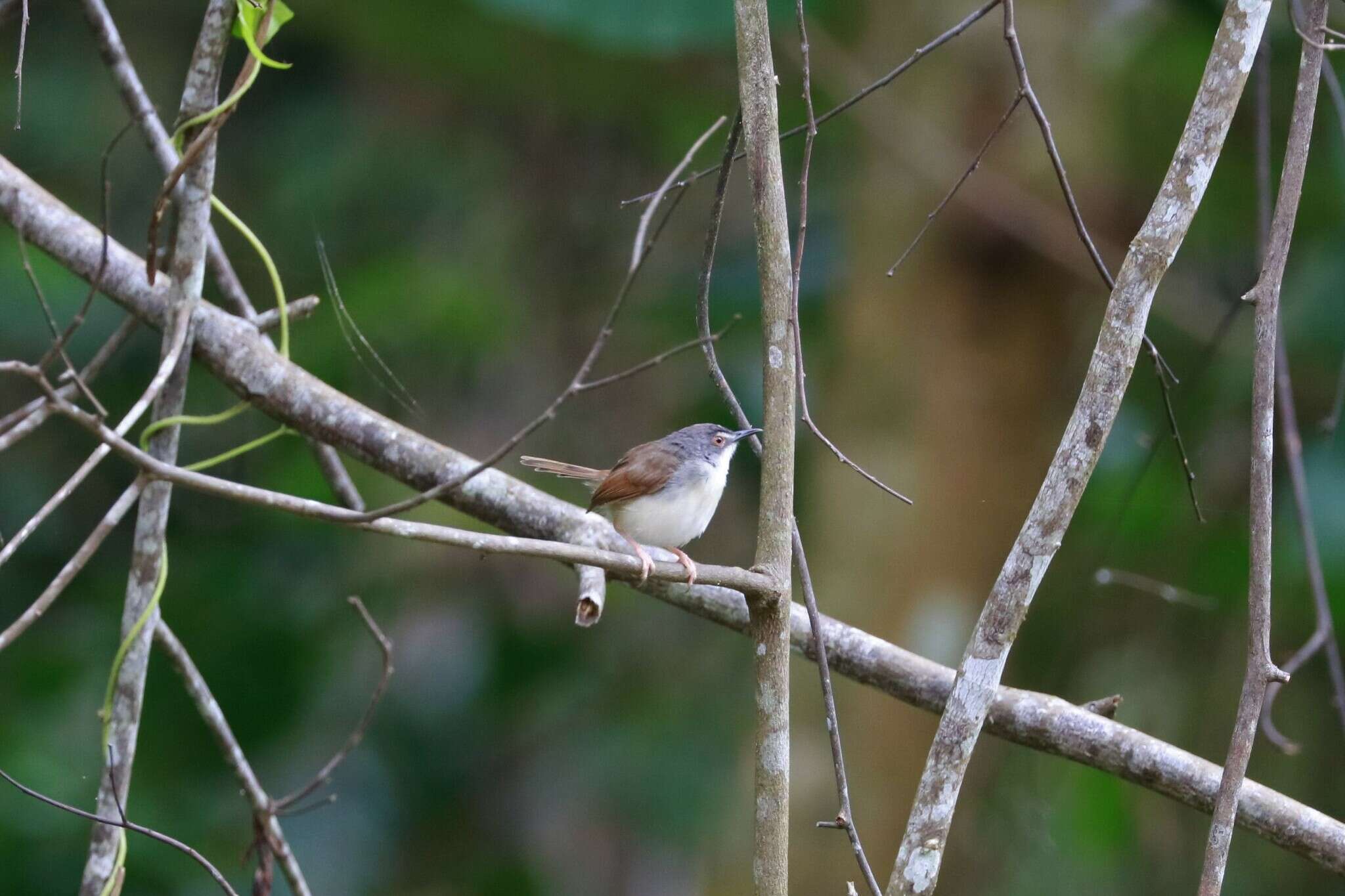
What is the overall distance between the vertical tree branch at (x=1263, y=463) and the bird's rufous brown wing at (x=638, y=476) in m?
1.44

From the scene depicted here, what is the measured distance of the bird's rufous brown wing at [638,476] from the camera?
319 centimetres

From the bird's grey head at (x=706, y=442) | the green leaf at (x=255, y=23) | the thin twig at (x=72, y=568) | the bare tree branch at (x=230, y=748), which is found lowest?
the bare tree branch at (x=230, y=748)

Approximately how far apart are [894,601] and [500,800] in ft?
12.2

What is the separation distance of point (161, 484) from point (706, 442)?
140 centimetres

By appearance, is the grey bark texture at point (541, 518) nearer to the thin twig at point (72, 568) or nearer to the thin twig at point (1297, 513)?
the thin twig at point (1297, 513)

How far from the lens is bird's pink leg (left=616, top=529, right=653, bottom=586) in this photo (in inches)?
70.9

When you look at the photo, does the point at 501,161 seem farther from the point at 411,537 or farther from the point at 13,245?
the point at 411,537

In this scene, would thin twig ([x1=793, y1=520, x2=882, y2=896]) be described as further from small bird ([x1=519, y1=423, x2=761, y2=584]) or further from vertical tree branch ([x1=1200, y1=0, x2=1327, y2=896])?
small bird ([x1=519, y1=423, x2=761, y2=584])

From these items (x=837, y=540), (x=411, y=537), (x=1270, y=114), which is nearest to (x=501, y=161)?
(x=837, y=540)

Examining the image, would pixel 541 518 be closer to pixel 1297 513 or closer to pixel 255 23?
pixel 255 23

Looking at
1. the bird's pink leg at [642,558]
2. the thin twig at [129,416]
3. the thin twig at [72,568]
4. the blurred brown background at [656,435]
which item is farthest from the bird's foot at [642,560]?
the blurred brown background at [656,435]

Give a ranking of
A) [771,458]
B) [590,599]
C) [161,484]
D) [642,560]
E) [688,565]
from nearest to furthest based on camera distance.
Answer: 1. [642,560]
2. [771,458]
3. [590,599]
4. [688,565]
5. [161,484]

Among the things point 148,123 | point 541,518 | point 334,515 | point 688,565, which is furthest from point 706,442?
point 334,515

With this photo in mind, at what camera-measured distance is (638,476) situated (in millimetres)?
3199
